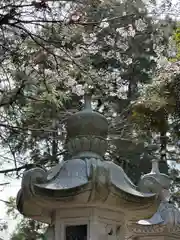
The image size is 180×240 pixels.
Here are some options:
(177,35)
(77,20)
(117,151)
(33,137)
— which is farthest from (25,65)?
(117,151)

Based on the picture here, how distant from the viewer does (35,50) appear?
5.24m

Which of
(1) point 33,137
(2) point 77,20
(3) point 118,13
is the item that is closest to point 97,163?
(2) point 77,20

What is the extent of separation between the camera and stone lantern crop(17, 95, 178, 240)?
13.0 feet

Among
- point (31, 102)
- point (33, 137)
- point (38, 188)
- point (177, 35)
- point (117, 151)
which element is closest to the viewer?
point (38, 188)

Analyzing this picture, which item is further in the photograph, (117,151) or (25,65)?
(117,151)

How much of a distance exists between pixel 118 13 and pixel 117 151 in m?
5.26

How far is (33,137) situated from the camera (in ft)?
27.8

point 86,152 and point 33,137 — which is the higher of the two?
point 33,137

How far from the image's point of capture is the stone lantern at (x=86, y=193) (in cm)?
395

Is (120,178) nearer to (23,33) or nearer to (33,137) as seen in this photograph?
(23,33)

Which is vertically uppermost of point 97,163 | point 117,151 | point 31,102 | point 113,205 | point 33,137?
point 117,151

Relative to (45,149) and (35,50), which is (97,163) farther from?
(45,149)

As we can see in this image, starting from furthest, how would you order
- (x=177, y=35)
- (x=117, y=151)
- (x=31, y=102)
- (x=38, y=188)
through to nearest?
(x=117, y=151)
(x=177, y=35)
(x=31, y=102)
(x=38, y=188)

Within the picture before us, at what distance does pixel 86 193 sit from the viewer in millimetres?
3920
